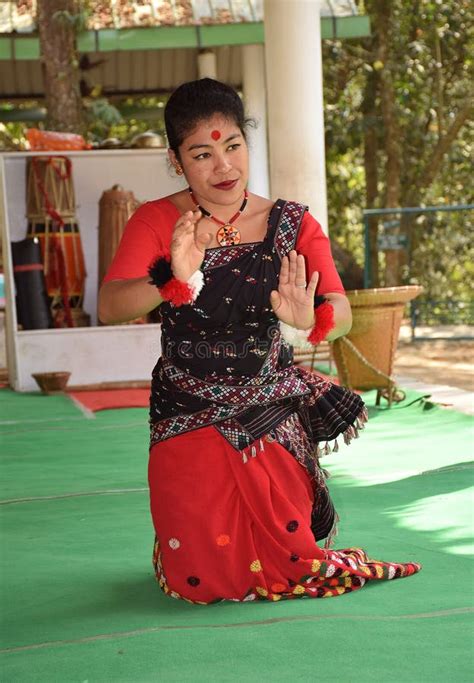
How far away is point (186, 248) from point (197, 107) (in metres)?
0.49

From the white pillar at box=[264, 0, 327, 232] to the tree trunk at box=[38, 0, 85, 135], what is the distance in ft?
8.10

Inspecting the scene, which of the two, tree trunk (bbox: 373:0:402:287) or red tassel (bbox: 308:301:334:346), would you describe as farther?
tree trunk (bbox: 373:0:402:287)

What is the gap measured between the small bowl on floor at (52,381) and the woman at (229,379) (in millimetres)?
5434

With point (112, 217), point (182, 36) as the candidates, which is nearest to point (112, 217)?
point (112, 217)

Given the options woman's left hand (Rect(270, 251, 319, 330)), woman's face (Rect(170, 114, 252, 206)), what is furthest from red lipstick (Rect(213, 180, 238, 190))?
woman's left hand (Rect(270, 251, 319, 330))

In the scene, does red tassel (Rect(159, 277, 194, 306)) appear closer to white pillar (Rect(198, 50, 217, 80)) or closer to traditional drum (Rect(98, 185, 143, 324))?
traditional drum (Rect(98, 185, 143, 324))

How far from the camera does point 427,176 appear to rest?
15.6 meters

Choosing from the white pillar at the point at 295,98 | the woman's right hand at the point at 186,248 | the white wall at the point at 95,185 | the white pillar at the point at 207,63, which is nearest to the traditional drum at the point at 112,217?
the white wall at the point at 95,185

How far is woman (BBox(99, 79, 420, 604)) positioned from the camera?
3.15 meters

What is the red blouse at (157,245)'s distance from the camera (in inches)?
124

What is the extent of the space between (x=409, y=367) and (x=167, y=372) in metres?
7.68

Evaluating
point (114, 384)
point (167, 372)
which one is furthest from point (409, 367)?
point (167, 372)

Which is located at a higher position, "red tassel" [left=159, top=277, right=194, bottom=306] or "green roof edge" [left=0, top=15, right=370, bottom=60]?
"green roof edge" [left=0, top=15, right=370, bottom=60]

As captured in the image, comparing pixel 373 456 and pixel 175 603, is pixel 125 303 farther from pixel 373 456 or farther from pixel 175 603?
pixel 373 456
